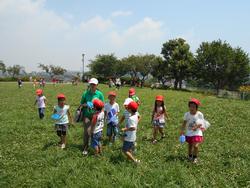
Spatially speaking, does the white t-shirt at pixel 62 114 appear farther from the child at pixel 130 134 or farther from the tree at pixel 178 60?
the tree at pixel 178 60

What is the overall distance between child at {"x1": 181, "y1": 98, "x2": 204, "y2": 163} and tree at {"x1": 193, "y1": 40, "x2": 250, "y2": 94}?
Answer: 2532 inches

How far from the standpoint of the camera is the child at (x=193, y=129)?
8.72 m

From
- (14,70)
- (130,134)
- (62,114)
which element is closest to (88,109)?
(62,114)

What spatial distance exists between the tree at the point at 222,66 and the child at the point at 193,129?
64.3 meters

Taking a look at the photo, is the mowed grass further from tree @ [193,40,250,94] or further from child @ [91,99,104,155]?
tree @ [193,40,250,94]

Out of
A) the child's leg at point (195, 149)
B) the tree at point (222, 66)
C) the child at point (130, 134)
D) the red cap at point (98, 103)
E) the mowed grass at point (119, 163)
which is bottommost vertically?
the mowed grass at point (119, 163)

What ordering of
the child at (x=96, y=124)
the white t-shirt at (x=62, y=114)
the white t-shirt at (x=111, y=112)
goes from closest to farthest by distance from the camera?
1. the child at (x=96, y=124)
2. the white t-shirt at (x=62, y=114)
3. the white t-shirt at (x=111, y=112)

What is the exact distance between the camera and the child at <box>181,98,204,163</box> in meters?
8.72

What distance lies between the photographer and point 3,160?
8836mm

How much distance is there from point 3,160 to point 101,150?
278 centimetres

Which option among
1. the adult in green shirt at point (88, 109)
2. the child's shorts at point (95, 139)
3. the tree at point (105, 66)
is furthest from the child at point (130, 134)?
the tree at point (105, 66)

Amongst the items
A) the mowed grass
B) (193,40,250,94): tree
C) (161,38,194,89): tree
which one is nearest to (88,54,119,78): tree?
(161,38,194,89): tree

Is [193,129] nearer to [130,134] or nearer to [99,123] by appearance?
[130,134]

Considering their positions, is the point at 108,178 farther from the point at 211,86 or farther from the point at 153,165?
the point at 211,86
